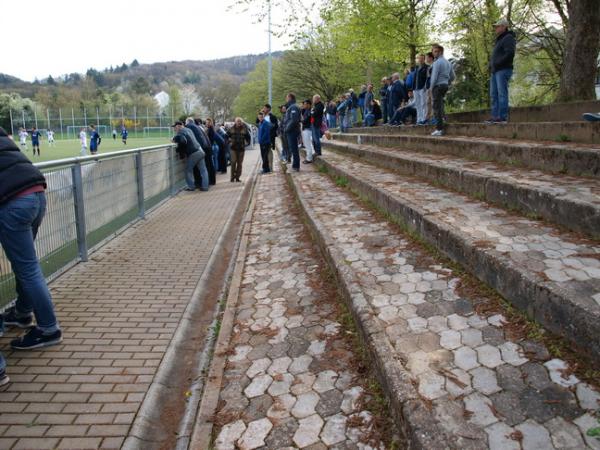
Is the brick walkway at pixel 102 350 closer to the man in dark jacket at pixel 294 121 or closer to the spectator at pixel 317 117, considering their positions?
the man in dark jacket at pixel 294 121

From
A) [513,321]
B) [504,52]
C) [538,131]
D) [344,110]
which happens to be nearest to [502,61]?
[504,52]

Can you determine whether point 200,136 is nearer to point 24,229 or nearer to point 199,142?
point 199,142

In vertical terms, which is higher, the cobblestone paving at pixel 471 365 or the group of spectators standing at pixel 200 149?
the group of spectators standing at pixel 200 149

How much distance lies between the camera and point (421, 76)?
40.7ft

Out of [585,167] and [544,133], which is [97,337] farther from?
[544,133]

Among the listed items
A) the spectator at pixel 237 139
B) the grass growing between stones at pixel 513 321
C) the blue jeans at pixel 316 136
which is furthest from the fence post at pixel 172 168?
the grass growing between stones at pixel 513 321

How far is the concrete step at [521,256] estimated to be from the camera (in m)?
2.75

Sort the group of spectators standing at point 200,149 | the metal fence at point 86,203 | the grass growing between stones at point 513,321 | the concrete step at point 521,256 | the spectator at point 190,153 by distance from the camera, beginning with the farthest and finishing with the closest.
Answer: the group of spectators standing at point 200,149 → the spectator at point 190,153 → the metal fence at point 86,203 → the concrete step at point 521,256 → the grass growing between stones at point 513,321

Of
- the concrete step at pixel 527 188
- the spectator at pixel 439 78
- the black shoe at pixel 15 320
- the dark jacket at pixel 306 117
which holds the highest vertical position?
the spectator at pixel 439 78

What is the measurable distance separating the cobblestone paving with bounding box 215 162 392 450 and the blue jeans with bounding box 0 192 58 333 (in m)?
1.56

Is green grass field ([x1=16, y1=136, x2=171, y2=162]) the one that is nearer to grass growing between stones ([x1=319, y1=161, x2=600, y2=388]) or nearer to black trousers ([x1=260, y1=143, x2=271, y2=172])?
black trousers ([x1=260, y1=143, x2=271, y2=172])

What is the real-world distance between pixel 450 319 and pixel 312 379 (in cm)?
106

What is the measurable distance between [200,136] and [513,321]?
39.9ft

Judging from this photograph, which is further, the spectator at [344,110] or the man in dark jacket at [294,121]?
the spectator at [344,110]
